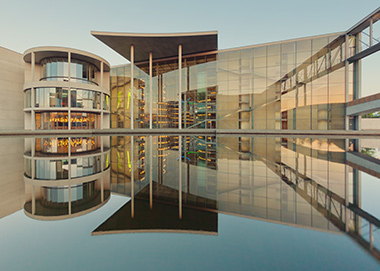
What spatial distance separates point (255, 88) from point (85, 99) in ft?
88.1

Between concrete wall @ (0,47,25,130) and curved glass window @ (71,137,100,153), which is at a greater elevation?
concrete wall @ (0,47,25,130)

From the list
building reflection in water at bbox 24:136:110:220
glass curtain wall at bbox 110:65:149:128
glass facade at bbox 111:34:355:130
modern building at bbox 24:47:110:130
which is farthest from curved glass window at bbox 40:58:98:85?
building reflection in water at bbox 24:136:110:220

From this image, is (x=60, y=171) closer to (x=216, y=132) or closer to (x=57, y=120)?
(x=216, y=132)

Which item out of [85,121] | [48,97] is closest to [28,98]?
[48,97]

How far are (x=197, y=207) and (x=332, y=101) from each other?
30.5 m

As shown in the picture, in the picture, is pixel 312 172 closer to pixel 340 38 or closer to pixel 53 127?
pixel 340 38

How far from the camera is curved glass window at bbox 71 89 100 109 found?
30141 mm

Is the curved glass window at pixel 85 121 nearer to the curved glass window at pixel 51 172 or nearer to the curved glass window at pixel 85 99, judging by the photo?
the curved glass window at pixel 85 99

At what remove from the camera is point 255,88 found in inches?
1136

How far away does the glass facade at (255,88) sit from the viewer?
26266 millimetres

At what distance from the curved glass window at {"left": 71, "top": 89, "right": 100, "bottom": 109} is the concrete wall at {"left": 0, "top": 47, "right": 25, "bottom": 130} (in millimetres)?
11358

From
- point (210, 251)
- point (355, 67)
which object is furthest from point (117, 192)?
point (355, 67)

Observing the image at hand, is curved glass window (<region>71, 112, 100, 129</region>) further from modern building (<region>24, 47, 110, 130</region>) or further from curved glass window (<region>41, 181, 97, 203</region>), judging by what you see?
curved glass window (<region>41, 181, 97, 203</region>)

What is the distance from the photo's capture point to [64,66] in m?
30.4
